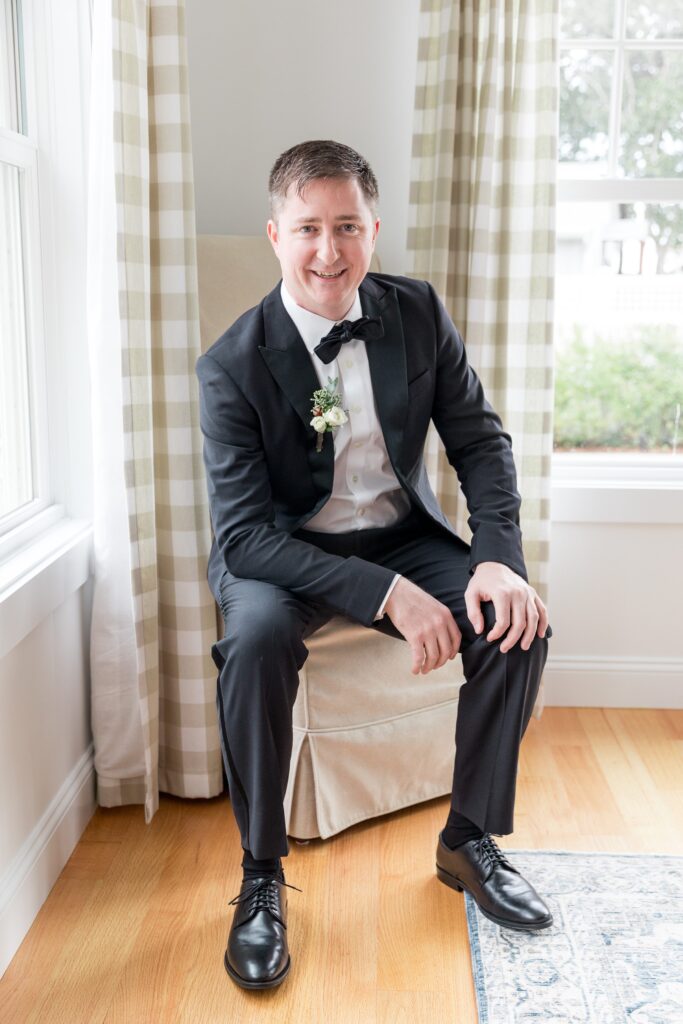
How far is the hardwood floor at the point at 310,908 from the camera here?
1.70 m

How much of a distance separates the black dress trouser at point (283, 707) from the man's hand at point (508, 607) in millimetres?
27

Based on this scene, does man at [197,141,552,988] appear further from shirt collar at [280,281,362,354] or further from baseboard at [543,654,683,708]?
baseboard at [543,654,683,708]

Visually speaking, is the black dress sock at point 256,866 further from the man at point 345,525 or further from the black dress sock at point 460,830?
the black dress sock at point 460,830

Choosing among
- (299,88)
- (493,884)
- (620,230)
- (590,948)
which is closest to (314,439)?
(493,884)

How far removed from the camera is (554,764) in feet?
8.42

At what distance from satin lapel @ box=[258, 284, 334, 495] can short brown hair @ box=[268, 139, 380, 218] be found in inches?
9.0

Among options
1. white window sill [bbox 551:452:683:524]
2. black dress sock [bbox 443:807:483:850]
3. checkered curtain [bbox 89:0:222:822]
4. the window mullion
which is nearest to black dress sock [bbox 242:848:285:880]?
black dress sock [bbox 443:807:483:850]

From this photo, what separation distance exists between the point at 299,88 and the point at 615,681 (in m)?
1.91

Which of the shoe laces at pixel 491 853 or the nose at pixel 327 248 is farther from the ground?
the nose at pixel 327 248

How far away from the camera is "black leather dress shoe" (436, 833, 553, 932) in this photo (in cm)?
186

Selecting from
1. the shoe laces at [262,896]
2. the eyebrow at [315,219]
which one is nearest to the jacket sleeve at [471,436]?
the eyebrow at [315,219]

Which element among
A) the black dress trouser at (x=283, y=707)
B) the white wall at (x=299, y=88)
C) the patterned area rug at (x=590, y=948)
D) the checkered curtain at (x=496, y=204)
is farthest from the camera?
the white wall at (x=299, y=88)

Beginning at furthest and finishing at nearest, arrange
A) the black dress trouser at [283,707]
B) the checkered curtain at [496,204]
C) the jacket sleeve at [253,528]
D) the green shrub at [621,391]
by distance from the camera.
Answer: the green shrub at [621,391], the checkered curtain at [496,204], the jacket sleeve at [253,528], the black dress trouser at [283,707]

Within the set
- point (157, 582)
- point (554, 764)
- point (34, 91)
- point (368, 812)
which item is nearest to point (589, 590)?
point (554, 764)
